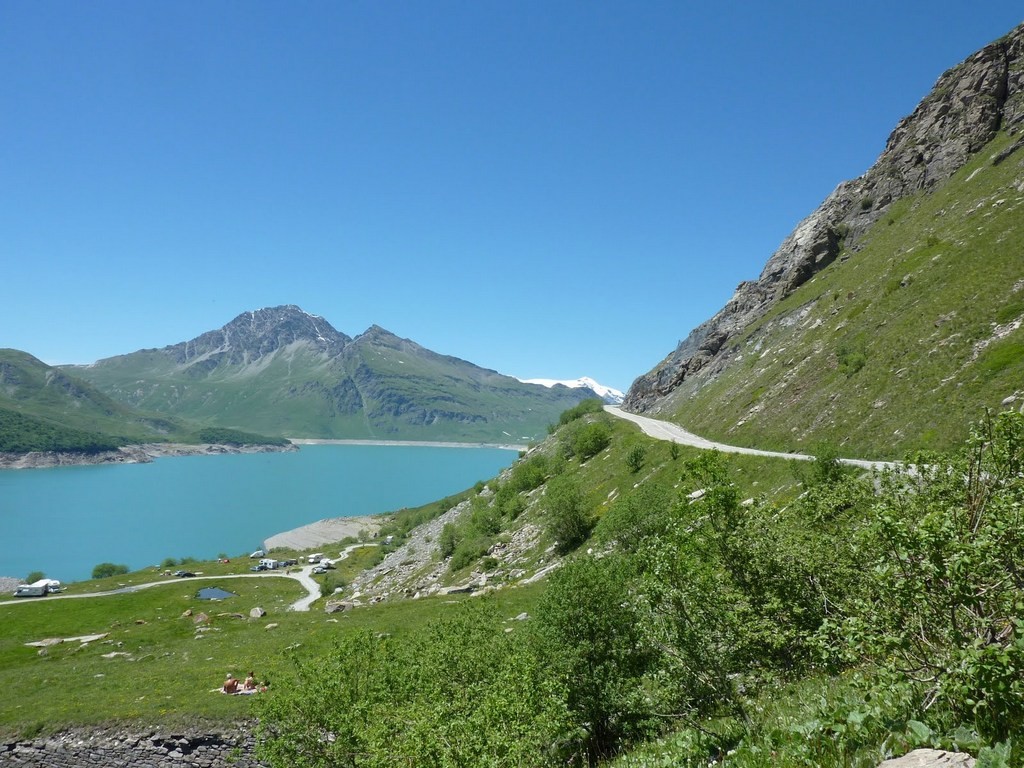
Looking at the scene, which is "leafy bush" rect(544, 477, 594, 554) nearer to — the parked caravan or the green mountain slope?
the green mountain slope

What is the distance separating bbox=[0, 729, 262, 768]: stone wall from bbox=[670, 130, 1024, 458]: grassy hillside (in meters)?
43.4

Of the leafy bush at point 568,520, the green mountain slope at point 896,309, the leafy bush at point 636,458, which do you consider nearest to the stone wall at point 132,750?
the leafy bush at point 568,520

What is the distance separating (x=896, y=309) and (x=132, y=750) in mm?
81662

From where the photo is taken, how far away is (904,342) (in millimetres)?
55156

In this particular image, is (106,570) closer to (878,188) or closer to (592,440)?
(592,440)

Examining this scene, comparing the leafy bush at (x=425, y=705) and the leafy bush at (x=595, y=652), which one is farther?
the leafy bush at (x=595, y=652)

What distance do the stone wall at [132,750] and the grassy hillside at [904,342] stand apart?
43.4 meters

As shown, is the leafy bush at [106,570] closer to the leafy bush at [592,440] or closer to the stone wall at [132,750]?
the stone wall at [132,750]

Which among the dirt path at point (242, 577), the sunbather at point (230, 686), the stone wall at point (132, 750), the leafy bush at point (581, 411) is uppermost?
the leafy bush at point (581, 411)

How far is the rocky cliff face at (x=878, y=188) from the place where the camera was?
9719 cm

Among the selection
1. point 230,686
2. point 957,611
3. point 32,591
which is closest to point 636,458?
point 230,686

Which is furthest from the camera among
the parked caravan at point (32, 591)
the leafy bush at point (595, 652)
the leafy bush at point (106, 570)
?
the leafy bush at point (106, 570)

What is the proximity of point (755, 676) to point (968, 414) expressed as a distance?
3708cm

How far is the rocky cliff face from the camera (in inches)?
3826
